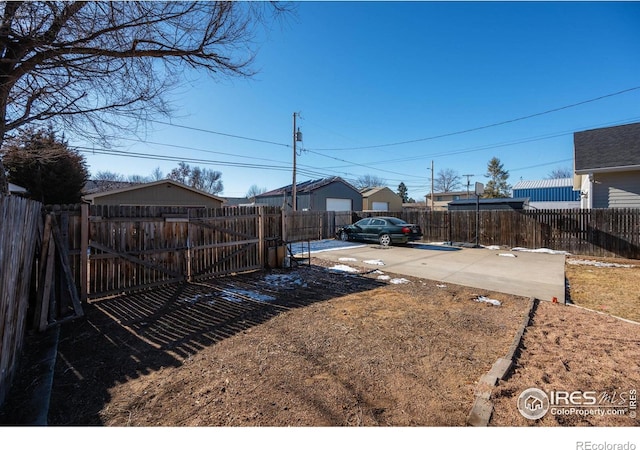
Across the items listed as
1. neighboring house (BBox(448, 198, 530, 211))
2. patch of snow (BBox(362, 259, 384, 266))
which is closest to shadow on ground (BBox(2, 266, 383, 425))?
patch of snow (BBox(362, 259, 384, 266))

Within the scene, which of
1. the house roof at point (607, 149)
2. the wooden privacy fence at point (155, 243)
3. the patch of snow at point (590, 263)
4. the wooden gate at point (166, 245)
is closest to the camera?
the wooden privacy fence at point (155, 243)

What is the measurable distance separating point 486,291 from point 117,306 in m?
6.71

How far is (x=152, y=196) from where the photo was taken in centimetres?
1697

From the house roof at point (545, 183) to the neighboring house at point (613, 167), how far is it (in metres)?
28.3

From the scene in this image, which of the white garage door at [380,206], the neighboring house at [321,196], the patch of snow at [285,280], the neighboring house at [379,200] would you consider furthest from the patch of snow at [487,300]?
the white garage door at [380,206]

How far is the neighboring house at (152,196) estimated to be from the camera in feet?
53.4

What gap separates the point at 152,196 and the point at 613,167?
2092cm

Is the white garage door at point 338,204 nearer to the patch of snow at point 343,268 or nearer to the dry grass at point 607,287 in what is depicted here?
the patch of snow at point 343,268

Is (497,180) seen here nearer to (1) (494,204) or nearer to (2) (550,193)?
(2) (550,193)

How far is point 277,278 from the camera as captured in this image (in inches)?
278

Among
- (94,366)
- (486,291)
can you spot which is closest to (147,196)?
(94,366)

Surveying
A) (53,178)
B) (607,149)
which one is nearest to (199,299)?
(53,178)
